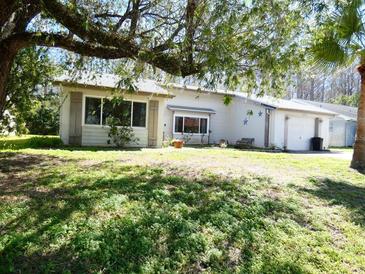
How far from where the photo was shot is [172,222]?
5.66 meters

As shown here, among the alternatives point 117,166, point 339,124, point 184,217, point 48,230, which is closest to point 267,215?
point 184,217

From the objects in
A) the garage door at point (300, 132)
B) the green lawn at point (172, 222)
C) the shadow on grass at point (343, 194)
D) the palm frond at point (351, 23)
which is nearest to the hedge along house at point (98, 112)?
the palm frond at point (351, 23)

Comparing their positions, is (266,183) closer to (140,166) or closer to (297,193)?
(297,193)

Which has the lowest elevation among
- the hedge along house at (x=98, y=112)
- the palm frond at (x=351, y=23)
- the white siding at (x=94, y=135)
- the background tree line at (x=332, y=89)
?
the white siding at (x=94, y=135)

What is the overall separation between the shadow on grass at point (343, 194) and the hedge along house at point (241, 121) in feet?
47.8

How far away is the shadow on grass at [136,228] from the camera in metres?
4.58

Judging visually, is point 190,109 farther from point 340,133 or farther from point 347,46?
point 340,133

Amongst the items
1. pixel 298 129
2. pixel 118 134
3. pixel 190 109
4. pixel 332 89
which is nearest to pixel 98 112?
pixel 118 134

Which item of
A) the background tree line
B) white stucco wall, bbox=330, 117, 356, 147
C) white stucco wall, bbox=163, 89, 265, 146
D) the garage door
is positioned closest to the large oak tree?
white stucco wall, bbox=163, 89, 265, 146

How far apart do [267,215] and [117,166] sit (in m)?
4.32

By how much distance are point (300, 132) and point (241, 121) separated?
410 centimetres

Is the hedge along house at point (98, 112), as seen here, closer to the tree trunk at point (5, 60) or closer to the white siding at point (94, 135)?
the white siding at point (94, 135)

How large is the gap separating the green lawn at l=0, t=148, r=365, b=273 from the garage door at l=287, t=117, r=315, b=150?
17.4 m

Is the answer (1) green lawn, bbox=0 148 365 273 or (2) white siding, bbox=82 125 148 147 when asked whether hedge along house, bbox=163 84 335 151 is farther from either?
(1) green lawn, bbox=0 148 365 273
